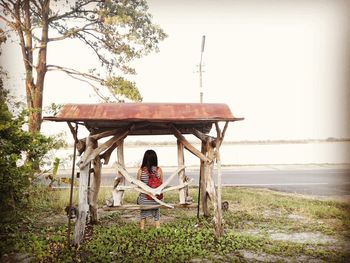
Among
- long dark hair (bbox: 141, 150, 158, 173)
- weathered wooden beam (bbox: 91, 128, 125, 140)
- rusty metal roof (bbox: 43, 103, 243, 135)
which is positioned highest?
rusty metal roof (bbox: 43, 103, 243, 135)

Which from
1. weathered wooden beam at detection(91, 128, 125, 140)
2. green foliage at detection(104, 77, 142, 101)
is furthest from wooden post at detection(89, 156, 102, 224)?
green foliage at detection(104, 77, 142, 101)

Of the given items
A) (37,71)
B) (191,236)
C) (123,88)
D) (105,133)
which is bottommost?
(191,236)

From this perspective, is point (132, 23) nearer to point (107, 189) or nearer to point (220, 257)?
point (107, 189)

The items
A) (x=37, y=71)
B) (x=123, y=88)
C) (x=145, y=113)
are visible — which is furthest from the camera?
(x=37, y=71)

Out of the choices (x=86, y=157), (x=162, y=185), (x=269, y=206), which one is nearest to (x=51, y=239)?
(x=86, y=157)

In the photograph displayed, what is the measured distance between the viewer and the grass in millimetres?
4926

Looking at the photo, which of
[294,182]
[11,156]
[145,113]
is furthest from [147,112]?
[294,182]

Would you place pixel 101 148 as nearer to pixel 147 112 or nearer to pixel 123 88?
pixel 147 112

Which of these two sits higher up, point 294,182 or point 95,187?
point 95,187

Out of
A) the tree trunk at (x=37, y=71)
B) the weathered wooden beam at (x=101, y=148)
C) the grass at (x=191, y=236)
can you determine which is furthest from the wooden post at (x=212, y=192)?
the tree trunk at (x=37, y=71)

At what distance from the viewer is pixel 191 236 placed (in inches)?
233

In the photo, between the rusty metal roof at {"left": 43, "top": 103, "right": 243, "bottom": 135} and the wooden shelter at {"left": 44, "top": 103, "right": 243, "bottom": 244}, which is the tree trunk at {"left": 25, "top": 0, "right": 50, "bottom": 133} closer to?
the wooden shelter at {"left": 44, "top": 103, "right": 243, "bottom": 244}

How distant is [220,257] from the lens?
16.1 feet

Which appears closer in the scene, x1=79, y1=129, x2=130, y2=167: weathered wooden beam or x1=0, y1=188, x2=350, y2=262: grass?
x1=0, y1=188, x2=350, y2=262: grass
